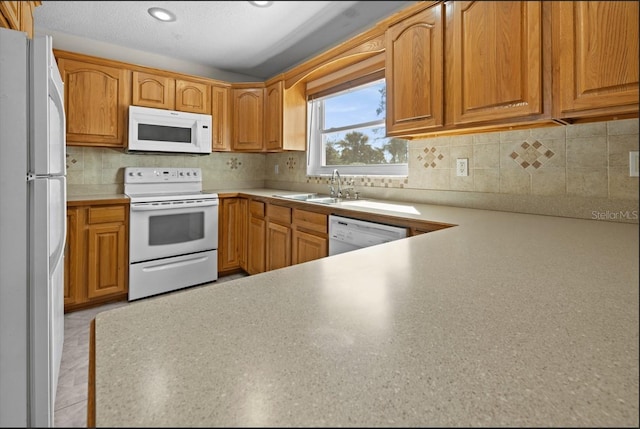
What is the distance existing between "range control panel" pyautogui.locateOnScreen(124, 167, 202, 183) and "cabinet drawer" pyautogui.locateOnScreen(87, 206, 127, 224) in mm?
435

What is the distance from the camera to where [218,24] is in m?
0.25

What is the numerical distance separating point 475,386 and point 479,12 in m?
0.27

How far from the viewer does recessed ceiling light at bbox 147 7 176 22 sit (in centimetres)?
23

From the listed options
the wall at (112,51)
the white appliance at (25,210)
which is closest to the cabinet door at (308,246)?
the white appliance at (25,210)

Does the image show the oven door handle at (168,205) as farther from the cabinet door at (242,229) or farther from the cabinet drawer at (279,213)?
the cabinet drawer at (279,213)

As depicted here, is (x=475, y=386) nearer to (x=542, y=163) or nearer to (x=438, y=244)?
(x=438, y=244)

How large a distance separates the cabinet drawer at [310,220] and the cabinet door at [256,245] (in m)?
0.40

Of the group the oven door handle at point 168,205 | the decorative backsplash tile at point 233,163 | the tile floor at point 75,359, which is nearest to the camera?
the tile floor at point 75,359

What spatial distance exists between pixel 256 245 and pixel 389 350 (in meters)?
2.14

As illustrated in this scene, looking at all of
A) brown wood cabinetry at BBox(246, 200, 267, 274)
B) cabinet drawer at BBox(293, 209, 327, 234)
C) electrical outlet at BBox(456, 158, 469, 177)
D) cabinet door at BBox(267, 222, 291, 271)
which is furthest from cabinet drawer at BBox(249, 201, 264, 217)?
electrical outlet at BBox(456, 158, 469, 177)

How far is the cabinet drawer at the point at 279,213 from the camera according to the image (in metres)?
2.01

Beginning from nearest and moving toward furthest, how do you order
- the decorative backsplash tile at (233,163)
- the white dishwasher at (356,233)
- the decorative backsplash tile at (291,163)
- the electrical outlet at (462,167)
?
the white dishwasher at (356,233)
the electrical outlet at (462,167)
the decorative backsplash tile at (291,163)
the decorative backsplash tile at (233,163)

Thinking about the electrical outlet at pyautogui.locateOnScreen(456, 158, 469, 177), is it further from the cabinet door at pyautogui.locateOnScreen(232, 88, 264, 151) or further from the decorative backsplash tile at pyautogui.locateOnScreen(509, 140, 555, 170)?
the cabinet door at pyautogui.locateOnScreen(232, 88, 264, 151)

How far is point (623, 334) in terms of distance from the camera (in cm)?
26
